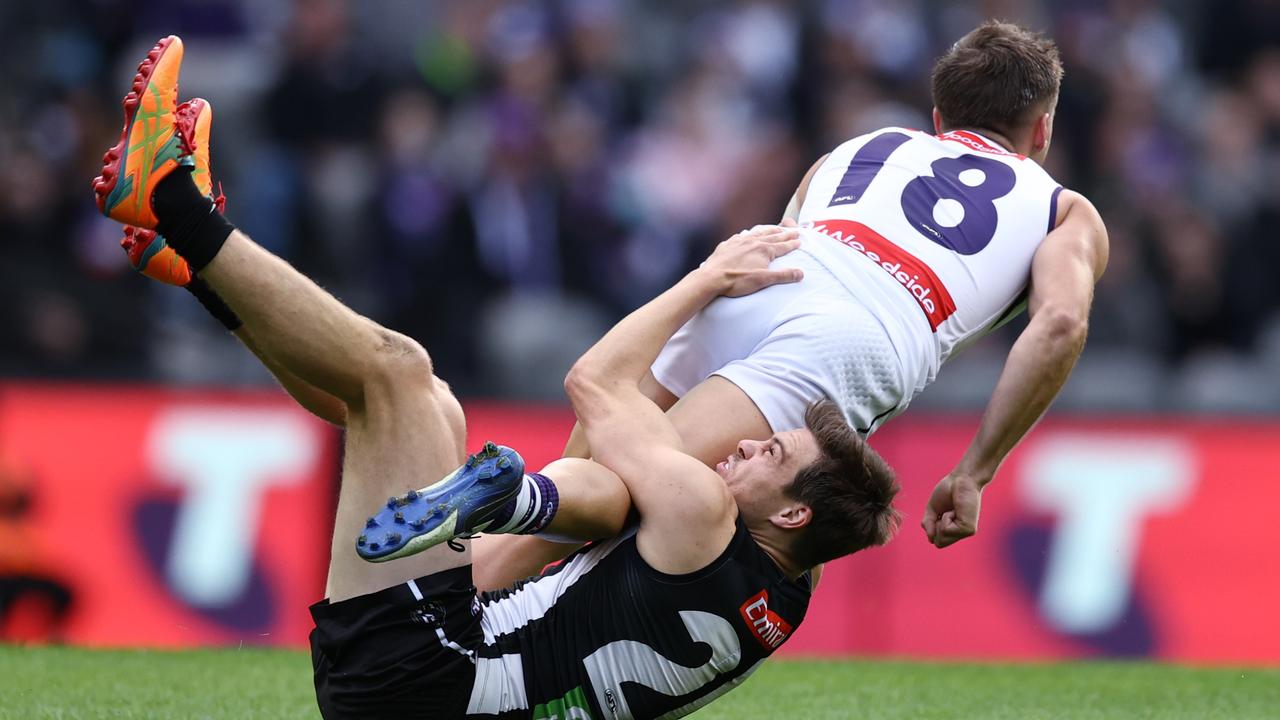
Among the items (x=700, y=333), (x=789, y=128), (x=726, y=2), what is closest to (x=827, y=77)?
(x=789, y=128)

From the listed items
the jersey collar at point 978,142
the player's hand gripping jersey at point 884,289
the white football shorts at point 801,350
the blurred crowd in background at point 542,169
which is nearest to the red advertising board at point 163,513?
the blurred crowd in background at point 542,169

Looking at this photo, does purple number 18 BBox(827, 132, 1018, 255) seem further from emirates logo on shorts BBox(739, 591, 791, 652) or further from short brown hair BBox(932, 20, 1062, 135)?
emirates logo on shorts BBox(739, 591, 791, 652)

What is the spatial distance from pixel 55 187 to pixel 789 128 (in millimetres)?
4584

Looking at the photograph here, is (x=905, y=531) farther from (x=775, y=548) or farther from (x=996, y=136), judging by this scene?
(x=775, y=548)

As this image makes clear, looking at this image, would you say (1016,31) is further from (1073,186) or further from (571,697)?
(1073,186)

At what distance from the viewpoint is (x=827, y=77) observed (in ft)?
36.6

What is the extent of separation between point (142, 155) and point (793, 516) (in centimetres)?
192

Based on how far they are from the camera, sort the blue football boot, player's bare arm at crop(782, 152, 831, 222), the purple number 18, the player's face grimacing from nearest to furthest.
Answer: the blue football boot, the player's face grimacing, the purple number 18, player's bare arm at crop(782, 152, 831, 222)

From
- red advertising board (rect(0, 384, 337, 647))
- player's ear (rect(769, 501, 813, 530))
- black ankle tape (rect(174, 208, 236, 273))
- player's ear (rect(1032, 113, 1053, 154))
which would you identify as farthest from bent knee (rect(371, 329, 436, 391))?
red advertising board (rect(0, 384, 337, 647))

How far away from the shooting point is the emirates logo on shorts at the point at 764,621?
444 centimetres

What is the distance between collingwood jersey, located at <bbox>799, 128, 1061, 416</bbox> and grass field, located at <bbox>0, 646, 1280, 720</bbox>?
138 centimetres

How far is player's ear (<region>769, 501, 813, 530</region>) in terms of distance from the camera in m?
4.56

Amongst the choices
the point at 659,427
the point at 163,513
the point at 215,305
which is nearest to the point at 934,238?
the point at 659,427

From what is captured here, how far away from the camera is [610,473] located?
14.9 ft
